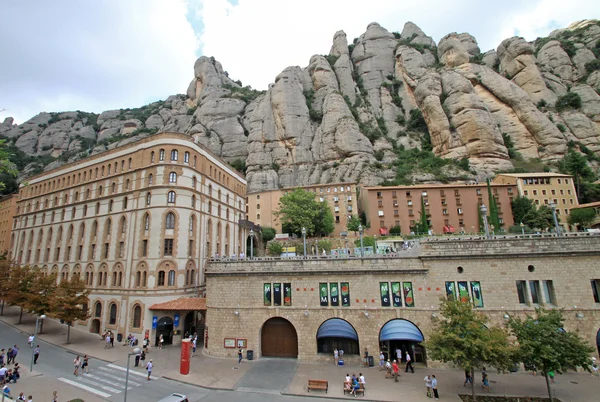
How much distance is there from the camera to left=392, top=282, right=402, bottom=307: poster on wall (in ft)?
79.4

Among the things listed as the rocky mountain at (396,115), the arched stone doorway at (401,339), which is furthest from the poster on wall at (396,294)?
the rocky mountain at (396,115)

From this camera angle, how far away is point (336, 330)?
78.5 ft

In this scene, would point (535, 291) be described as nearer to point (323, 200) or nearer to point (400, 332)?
point (400, 332)

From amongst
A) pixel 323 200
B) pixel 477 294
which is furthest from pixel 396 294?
pixel 323 200

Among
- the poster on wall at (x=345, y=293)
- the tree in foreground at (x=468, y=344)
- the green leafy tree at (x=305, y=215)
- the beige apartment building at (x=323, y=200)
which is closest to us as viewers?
the tree in foreground at (x=468, y=344)

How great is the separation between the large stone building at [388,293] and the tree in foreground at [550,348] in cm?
534

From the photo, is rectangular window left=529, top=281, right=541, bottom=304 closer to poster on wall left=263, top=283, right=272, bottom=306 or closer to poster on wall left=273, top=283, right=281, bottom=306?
poster on wall left=273, top=283, right=281, bottom=306

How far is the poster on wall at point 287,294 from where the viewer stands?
26.1 meters

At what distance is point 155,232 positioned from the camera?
33500 millimetres

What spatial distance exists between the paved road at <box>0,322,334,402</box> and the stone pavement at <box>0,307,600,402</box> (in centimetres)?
38

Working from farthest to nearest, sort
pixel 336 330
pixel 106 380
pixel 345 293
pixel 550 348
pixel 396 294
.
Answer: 1. pixel 345 293
2. pixel 396 294
3. pixel 336 330
4. pixel 106 380
5. pixel 550 348

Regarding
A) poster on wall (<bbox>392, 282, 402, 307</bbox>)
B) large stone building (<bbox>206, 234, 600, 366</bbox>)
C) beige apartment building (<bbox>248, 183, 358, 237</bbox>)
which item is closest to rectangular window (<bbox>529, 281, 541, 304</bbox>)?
large stone building (<bbox>206, 234, 600, 366</bbox>)

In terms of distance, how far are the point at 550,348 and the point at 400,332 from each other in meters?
9.26

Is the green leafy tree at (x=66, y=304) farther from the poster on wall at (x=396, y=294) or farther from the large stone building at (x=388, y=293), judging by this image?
the poster on wall at (x=396, y=294)
